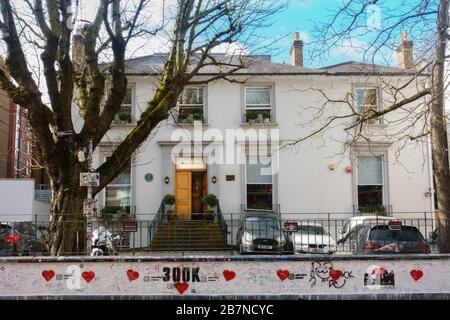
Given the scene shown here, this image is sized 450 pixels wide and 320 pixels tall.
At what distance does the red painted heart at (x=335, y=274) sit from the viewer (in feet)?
24.4

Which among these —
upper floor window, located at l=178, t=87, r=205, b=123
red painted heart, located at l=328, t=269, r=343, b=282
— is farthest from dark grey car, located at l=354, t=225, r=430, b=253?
upper floor window, located at l=178, t=87, r=205, b=123

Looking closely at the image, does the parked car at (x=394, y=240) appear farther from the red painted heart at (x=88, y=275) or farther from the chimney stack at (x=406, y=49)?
the red painted heart at (x=88, y=275)

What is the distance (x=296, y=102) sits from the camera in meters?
23.7

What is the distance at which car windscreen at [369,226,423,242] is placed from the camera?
11.6 meters

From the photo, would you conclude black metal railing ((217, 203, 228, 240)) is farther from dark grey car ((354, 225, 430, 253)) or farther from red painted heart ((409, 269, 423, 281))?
red painted heart ((409, 269, 423, 281))

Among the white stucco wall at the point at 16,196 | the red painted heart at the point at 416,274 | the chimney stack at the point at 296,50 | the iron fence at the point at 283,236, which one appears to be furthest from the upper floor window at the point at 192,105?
the red painted heart at the point at 416,274

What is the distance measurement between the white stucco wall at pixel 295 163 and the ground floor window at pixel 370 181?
0.38 metres

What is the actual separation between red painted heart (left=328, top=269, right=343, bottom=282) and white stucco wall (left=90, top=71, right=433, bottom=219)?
50.5 ft

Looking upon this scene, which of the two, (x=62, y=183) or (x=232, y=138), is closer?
(x=62, y=183)

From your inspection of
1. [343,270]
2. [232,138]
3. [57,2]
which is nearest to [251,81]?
[232,138]

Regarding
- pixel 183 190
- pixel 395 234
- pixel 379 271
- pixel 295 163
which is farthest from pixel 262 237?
pixel 183 190

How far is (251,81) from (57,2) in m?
14.5
